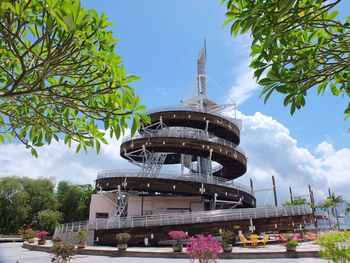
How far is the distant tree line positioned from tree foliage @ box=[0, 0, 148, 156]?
44.9 meters

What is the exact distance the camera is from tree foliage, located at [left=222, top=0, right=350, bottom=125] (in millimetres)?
2629

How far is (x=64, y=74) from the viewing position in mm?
3994

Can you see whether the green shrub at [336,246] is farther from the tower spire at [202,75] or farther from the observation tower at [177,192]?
the tower spire at [202,75]

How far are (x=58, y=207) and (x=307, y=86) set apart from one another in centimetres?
5665

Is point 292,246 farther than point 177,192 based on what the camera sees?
No

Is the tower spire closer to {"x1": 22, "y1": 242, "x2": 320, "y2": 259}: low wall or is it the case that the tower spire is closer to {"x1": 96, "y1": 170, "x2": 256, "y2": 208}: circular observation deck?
{"x1": 96, "y1": 170, "x2": 256, "y2": 208}: circular observation deck

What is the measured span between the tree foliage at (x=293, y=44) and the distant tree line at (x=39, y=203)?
47.6 meters

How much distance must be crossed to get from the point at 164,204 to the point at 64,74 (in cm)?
3650

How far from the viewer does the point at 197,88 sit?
50688 mm

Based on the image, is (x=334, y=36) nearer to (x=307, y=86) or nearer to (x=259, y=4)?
(x=307, y=86)

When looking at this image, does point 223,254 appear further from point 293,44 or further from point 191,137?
point 191,137

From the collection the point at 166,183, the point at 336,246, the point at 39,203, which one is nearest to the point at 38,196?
the point at 39,203

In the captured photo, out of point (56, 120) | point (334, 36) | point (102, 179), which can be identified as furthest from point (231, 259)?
point (102, 179)

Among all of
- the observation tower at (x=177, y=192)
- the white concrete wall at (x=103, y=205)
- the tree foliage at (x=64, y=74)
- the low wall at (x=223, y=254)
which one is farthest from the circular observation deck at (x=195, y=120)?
the tree foliage at (x=64, y=74)
